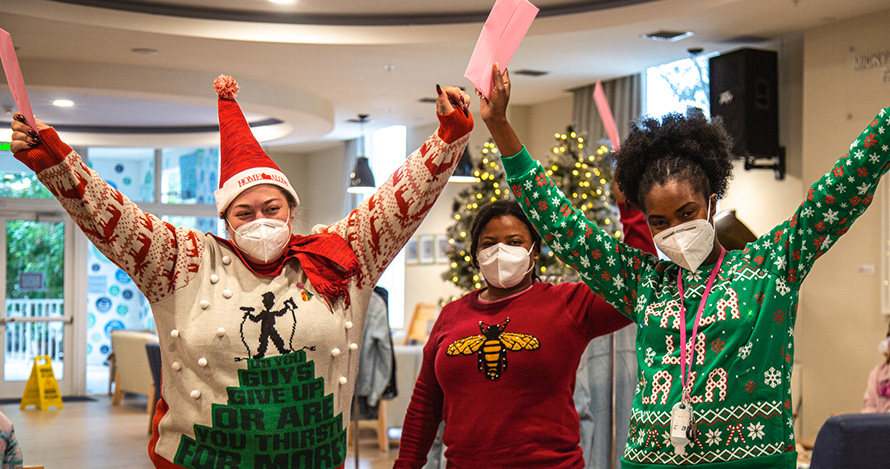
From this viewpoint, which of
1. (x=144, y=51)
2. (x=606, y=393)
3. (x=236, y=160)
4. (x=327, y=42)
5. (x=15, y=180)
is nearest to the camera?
(x=236, y=160)

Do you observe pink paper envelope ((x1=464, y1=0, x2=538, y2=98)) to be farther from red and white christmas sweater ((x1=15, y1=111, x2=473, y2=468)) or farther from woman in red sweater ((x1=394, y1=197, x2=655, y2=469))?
woman in red sweater ((x1=394, y1=197, x2=655, y2=469))

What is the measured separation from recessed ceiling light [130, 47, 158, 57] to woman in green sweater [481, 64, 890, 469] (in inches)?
247

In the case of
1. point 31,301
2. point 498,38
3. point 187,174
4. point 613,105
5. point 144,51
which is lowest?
point 31,301

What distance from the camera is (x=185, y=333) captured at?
6.09 ft

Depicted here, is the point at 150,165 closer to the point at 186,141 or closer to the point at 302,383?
the point at 186,141

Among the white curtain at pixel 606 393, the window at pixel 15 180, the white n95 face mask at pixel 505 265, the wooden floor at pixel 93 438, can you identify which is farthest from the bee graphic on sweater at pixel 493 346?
the window at pixel 15 180

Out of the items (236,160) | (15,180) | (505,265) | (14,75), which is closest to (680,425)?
(505,265)

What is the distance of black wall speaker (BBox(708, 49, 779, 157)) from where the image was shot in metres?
7.13

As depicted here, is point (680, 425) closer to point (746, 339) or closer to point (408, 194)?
point (746, 339)

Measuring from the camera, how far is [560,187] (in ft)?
20.2

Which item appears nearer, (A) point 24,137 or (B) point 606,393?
(A) point 24,137

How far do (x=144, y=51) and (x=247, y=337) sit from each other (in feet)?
20.5

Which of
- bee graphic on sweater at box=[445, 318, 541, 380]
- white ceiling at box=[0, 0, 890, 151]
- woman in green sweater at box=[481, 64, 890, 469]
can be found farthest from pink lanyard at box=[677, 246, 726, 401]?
white ceiling at box=[0, 0, 890, 151]

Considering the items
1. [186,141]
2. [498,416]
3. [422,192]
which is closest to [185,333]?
[422,192]
